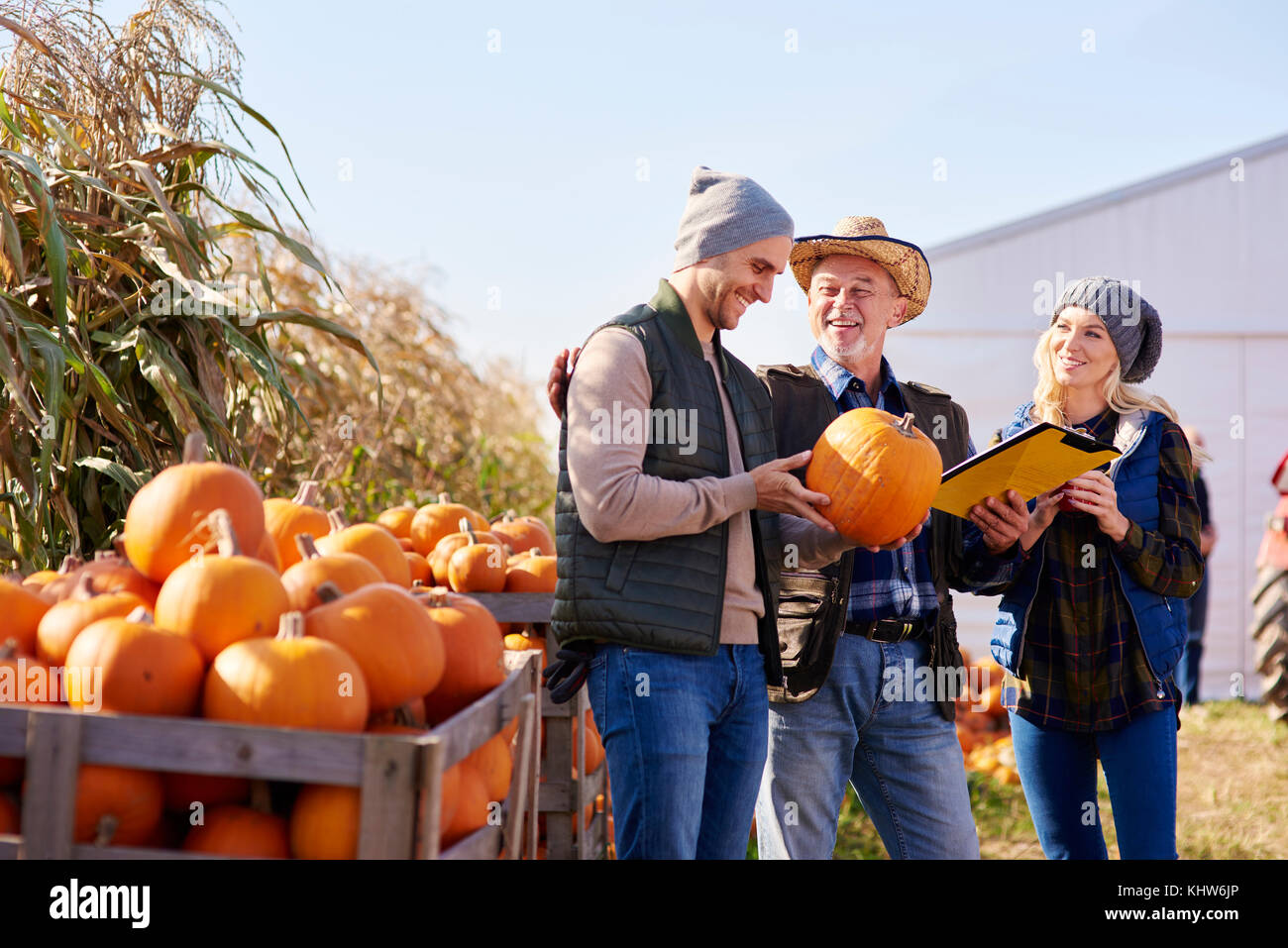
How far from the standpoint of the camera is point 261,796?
148 cm

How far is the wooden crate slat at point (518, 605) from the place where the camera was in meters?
2.87

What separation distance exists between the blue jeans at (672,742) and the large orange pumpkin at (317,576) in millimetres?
485

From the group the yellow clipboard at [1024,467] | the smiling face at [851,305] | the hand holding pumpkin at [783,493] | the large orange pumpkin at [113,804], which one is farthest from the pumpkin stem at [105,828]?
the smiling face at [851,305]

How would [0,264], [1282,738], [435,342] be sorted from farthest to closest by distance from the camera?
1. [435,342]
2. [1282,738]
3. [0,264]

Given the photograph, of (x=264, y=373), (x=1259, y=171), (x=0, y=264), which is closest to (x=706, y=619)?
(x=264, y=373)

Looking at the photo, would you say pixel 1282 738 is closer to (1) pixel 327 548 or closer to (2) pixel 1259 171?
(2) pixel 1259 171

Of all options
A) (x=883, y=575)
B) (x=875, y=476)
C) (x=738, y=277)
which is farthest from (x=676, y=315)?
(x=883, y=575)

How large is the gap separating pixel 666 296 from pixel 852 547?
0.69 metres

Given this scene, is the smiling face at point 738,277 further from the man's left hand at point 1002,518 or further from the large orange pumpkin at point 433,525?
the large orange pumpkin at point 433,525

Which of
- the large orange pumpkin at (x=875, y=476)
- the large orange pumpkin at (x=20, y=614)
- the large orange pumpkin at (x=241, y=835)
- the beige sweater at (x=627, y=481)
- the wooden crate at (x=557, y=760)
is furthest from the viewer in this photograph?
the wooden crate at (x=557, y=760)

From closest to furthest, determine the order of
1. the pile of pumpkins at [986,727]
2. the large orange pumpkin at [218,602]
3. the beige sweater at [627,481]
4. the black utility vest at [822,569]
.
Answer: the large orange pumpkin at [218,602] < the beige sweater at [627,481] < the black utility vest at [822,569] < the pile of pumpkins at [986,727]

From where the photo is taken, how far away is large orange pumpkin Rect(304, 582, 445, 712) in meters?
1.60

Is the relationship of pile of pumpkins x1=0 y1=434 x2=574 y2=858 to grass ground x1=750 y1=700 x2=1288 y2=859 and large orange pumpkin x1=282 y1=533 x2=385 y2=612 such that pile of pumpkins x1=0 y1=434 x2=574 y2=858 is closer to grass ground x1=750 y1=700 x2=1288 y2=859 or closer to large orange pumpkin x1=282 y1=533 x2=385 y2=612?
large orange pumpkin x1=282 y1=533 x2=385 y2=612
